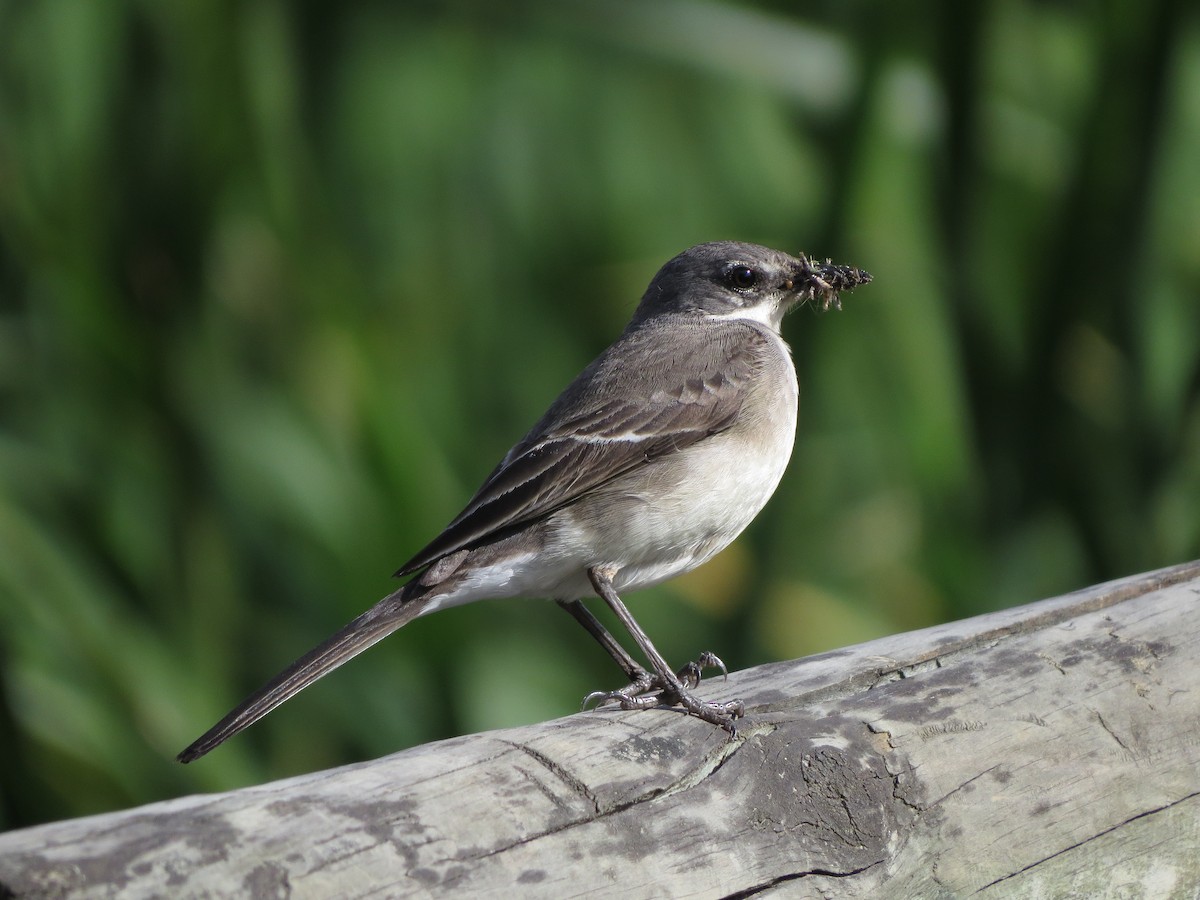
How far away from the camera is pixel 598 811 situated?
2.11 metres

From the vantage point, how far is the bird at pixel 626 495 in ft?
11.4

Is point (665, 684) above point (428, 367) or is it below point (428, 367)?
below

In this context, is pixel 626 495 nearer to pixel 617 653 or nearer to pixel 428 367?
pixel 617 653

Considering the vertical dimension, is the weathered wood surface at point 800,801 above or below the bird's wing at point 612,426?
below

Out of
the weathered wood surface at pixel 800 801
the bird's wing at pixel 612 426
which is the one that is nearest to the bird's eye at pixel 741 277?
the bird's wing at pixel 612 426

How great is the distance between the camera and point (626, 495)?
3623mm

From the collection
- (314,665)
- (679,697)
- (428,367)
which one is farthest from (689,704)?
(428,367)

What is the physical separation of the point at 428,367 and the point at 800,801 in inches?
156

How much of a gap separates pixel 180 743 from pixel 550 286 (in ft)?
9.77

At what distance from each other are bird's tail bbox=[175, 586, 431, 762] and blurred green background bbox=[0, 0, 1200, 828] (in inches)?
65.6

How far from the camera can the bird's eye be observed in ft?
14.3

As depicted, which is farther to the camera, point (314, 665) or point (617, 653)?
point (617, 653)

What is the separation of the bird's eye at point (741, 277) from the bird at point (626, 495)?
0.98 ft

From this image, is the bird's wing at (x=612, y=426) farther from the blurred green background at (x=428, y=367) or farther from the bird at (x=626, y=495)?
the blurred green background at (x=428, y=367)
